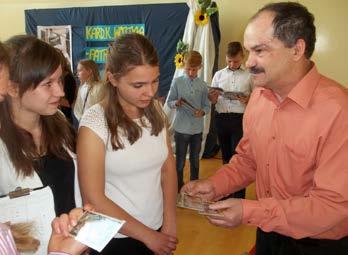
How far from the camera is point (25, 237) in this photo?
1.40 m

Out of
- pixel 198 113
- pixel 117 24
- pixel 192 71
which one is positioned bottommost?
pixel 198 113

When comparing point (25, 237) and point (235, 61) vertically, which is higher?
point (235, 61)

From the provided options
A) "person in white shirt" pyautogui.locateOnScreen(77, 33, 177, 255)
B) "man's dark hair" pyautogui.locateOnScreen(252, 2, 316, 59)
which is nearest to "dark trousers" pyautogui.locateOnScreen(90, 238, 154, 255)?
"person in white shirt" pyautogui.locateOnScreen(77, 33, 177, 255)

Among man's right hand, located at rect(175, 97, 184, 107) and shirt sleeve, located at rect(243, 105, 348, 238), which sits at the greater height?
shirt sleeve, located at rect(243, 105, 348, 238)

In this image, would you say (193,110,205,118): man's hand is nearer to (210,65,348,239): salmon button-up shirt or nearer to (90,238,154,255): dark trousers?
(210,65,348,239): salmon button-up shirt

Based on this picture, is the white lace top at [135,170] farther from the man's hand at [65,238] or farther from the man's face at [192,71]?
the man's face at [192,71]

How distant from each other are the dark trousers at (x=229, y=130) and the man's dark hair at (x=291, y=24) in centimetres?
275

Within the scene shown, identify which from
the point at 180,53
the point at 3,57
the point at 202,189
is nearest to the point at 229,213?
the point at 202,189

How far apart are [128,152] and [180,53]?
4634mm

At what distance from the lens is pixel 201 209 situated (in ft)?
5.19

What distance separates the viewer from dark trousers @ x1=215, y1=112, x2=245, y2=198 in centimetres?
429

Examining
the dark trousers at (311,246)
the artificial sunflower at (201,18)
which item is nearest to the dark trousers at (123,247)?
the dark trousers at (311,246)

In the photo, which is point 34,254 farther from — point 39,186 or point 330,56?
point 330,56

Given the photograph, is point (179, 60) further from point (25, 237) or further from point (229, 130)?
point (25, 237)
